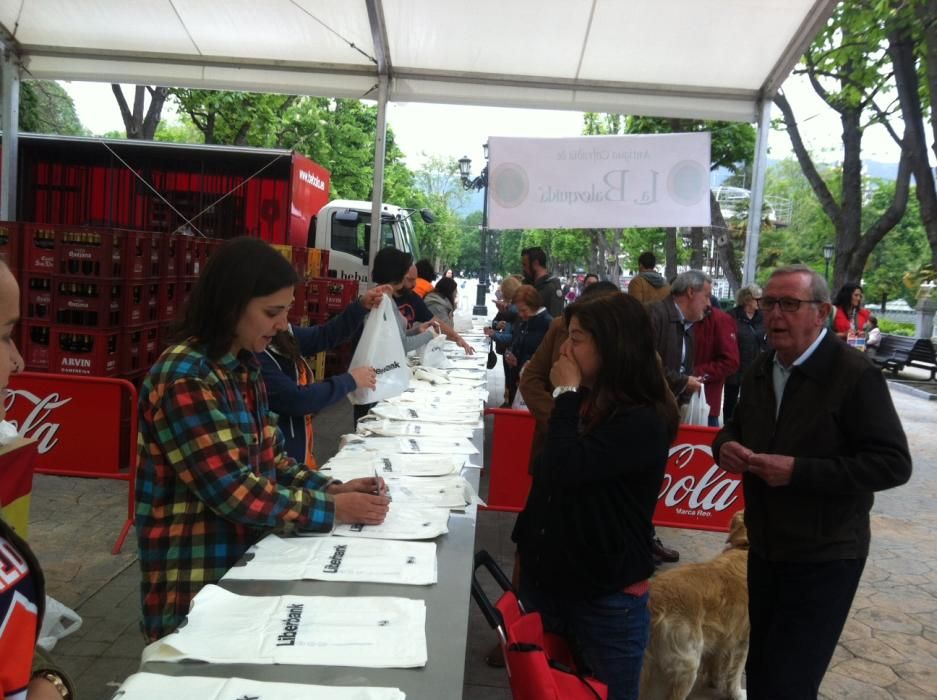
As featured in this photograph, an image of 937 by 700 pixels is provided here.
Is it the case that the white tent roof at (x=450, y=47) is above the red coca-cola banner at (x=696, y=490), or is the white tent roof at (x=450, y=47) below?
above

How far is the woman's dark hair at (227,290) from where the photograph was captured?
2.02 m

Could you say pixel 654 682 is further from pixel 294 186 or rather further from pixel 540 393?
pixel 294 186

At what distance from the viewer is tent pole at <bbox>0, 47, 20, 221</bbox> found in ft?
25.6

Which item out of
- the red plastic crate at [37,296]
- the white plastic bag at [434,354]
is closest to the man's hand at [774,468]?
the white plastic bag at [434,354]

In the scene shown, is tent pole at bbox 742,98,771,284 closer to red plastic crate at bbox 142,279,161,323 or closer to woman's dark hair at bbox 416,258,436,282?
woman's dark hair at bbox 416,258,436,282

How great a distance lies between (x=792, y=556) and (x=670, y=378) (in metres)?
2.87

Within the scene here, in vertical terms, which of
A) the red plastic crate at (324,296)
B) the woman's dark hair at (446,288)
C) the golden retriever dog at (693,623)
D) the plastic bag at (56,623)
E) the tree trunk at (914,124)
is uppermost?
the tree trunk at (914,124)

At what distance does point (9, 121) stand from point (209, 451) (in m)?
7.63

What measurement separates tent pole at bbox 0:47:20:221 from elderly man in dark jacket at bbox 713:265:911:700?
316 inches

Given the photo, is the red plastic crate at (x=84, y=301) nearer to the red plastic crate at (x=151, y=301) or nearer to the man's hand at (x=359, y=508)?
the red plastic crate at (x=151, y=301)

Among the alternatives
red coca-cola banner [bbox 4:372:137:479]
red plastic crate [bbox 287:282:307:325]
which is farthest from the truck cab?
red coca-cola banner [bbox 4:372:137:479]

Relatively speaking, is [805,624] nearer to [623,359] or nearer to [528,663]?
[623,359]

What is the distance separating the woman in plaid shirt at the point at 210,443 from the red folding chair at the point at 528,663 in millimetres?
617

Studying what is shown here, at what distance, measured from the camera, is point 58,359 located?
6.48m
